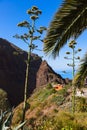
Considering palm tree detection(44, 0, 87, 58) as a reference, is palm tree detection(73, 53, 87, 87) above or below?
below

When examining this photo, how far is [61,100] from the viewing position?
35812 mm

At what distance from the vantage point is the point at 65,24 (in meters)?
7.84

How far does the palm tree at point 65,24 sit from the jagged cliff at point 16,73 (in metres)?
78.4

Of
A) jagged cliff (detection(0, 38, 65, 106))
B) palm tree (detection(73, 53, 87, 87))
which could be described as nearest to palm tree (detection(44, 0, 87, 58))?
palm tree (detection(73, 53, 87, 87))

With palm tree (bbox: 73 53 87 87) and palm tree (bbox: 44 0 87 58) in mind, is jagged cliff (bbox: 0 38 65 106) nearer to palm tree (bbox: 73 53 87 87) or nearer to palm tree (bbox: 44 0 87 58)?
palm tree (bbox: 73 53 87 87)

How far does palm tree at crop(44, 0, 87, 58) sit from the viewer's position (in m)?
7.63

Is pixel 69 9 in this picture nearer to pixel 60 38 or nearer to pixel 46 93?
pixel 60 38

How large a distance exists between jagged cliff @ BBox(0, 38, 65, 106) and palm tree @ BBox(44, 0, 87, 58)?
78432 millimetres

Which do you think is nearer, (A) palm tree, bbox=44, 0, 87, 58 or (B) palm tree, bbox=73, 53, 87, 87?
(A) palm tree, bbox=44, 0, 87, 58

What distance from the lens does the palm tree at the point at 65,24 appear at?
7.63m

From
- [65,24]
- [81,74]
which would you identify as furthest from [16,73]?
[65,24]

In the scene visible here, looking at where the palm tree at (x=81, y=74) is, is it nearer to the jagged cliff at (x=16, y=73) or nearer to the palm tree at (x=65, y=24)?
the palm tree at (x=65, y=24)

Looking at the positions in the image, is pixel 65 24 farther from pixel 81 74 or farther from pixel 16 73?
pixel 16 73

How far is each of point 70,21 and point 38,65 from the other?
9340cm
